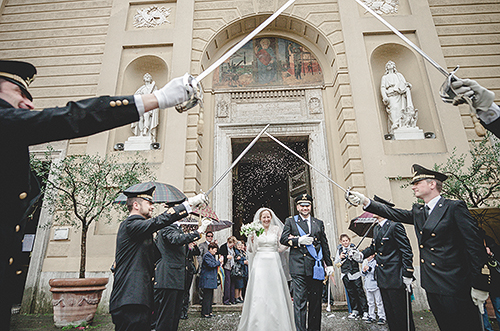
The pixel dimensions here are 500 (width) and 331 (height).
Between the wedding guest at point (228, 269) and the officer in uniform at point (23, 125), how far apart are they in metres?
6.77

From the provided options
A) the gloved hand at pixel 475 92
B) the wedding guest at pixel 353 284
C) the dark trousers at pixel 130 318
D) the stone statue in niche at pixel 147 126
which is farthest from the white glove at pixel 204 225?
the stone statue in niche at pixel 147 126

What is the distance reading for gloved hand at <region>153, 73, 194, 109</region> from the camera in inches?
68.8

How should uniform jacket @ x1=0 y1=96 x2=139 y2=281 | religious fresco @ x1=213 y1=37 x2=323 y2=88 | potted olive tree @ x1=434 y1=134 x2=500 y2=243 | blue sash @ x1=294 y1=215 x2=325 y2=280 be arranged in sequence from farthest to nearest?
1. religious fresco @ x1=213 y1=37 x2=323 y2=88
2. blue sash @ x1=294 y1=215 x2=325 y2=280
3. potted olive tree @ x1=434 y1=134 x2=500 y2=243
4. uniform jacket @ x1=0 y1=96 x2=139 y2=281

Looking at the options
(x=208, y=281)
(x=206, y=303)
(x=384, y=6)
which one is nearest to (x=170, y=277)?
(x=208, y=281)

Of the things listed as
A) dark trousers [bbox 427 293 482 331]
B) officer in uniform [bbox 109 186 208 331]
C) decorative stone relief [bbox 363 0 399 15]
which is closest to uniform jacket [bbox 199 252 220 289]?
officer in uniform [bbox 109 186 208 331]

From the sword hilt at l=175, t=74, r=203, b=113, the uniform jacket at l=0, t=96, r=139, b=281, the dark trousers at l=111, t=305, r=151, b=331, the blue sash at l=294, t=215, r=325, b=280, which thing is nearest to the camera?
the uniform jacket at l=0, t=96, r=139, b=281

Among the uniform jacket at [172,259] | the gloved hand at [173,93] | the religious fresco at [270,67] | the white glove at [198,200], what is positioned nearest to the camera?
the gloved hand at [173,93]

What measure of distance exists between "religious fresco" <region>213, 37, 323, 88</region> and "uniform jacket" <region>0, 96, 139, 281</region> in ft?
30.9

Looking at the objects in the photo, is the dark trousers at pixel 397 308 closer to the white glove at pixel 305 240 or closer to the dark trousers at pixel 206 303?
the white glove at pixel 305 240

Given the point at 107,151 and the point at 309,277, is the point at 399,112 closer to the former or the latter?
the point at 309,277

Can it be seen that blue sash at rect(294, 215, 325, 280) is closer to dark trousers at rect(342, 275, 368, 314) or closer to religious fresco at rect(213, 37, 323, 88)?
dark trousers at rect(342, 275, 368, 314)

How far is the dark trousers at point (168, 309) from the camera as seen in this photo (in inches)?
159

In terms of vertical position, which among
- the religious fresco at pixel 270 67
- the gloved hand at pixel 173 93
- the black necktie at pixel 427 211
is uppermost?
the religious fresco at pixel 270 67

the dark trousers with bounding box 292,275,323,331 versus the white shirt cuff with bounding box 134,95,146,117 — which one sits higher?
the white shirt cuff with bounding box 134,95,146,117
